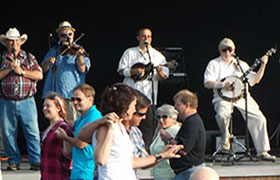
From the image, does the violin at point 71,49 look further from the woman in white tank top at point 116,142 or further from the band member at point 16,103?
the woman in white tank top at point 116,142

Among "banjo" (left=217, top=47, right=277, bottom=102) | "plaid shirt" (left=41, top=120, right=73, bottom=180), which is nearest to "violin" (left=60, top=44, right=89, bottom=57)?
"banjo" (left=217, top=47, right=277, bottom=102)

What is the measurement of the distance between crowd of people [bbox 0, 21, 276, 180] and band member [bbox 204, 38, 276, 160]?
12 mm

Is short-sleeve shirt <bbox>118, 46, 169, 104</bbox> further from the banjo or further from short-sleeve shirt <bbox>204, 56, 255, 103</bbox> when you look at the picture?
the banjo

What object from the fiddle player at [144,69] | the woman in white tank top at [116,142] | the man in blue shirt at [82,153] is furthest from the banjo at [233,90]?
the woman in white tank top at [116,142]

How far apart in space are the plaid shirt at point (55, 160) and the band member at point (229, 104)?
322cm

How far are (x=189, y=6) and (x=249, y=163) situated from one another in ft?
9.33

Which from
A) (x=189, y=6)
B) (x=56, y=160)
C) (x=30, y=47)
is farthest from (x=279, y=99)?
(x=56, y=160)

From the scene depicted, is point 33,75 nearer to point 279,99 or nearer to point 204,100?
point 204,100

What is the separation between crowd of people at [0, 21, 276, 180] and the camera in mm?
3709

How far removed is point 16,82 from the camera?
6578 mm

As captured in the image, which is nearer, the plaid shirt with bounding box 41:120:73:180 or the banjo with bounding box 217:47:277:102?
the plaid shirt with bounding box 41:120:73:180

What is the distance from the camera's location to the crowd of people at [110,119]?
371cm

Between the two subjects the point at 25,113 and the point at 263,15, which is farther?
the point at 263,15

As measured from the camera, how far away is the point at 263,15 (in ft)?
29.5
